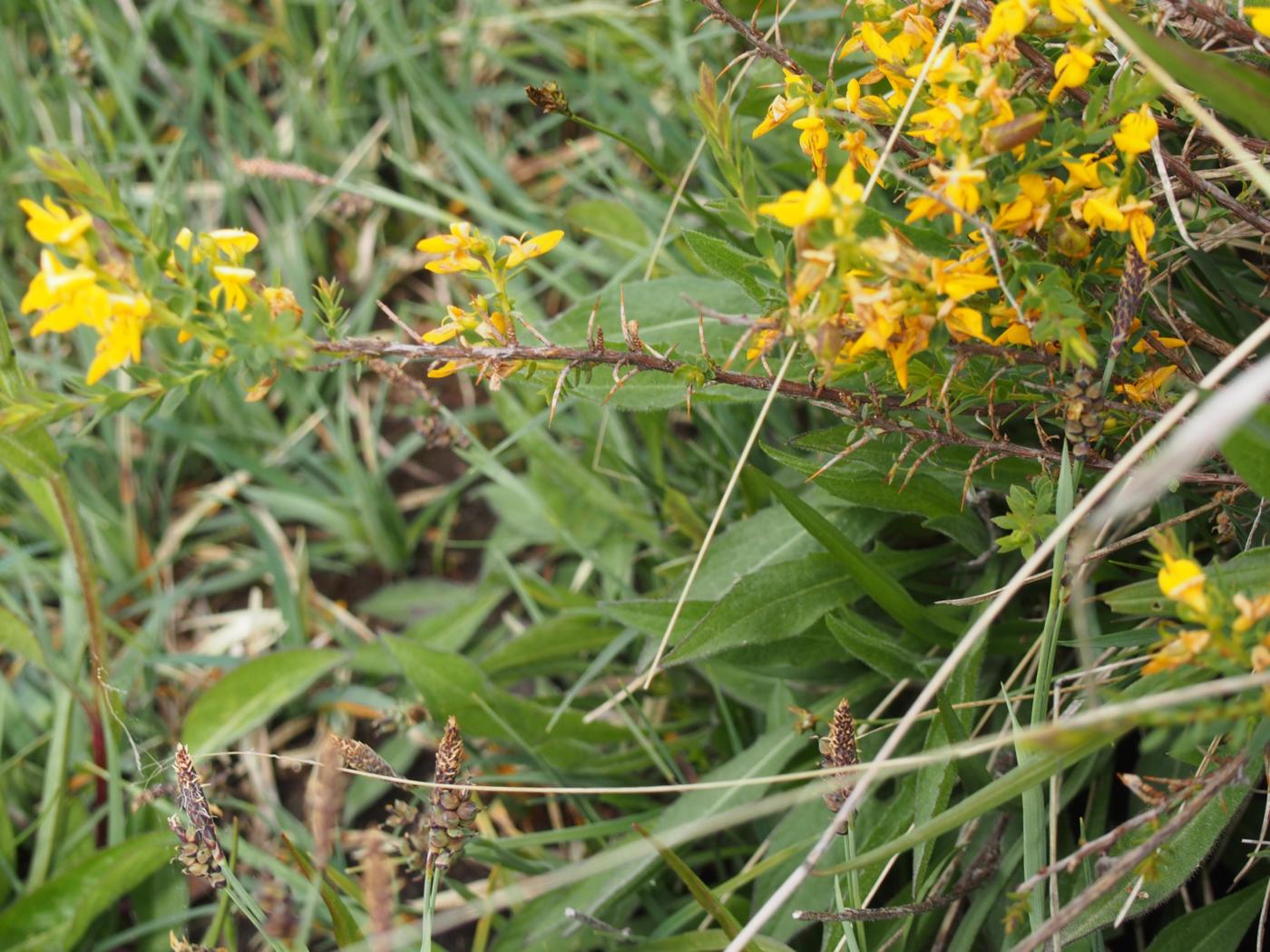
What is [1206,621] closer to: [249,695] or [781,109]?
[781,109]

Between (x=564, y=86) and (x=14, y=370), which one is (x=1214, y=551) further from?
(x=564, y=86)

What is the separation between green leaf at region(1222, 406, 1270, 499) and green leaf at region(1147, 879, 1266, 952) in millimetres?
571

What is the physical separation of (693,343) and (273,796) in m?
1.14

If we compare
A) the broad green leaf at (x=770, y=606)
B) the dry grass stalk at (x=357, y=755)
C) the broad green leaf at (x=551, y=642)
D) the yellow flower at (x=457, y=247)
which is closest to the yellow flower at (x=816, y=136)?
the yellow flower at (x=457, y=247)

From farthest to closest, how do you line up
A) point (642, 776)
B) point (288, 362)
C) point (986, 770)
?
point (642, 776)
point (986, 770)
point (288, 362)

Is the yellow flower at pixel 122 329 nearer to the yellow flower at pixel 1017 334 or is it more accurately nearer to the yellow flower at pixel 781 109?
the yellow flower at pixel 781 109

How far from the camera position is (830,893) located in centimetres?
160

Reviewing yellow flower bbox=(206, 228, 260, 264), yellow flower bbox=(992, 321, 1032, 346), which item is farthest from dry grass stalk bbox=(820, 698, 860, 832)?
yellow flower bbox=(206, 228, 260, 264)

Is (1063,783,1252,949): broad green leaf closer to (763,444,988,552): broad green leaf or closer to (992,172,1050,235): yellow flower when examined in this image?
(763,444,988,552): broad green leaf

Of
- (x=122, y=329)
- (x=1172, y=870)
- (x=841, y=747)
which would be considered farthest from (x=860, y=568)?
(x=122, y=329)

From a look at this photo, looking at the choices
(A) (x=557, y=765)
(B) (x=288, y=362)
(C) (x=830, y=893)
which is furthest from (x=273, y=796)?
(B) (x=288, y=362)

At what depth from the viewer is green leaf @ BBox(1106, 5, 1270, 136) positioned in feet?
3.44

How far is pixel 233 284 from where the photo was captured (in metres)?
1.06

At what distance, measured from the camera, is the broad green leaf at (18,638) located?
195cm
